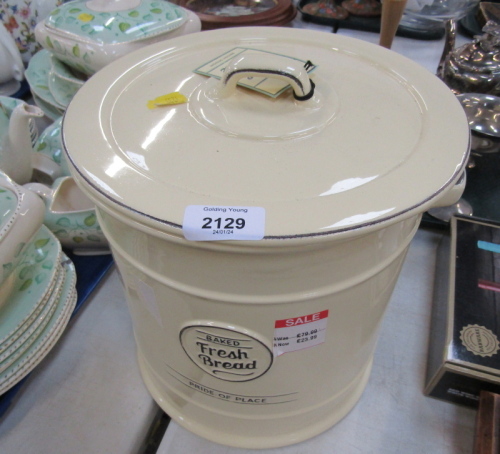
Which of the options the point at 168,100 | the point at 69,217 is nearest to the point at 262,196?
the point at 168,100

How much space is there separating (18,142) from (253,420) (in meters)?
0.49

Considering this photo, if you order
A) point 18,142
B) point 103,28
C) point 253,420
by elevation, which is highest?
point 103,28

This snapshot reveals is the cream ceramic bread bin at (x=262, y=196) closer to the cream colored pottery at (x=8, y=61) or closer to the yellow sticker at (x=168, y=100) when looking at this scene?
the yellow sticker at (x=168, y=100)

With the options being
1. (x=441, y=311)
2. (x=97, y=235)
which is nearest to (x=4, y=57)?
(x=97, y=235)

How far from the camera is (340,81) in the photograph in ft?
1.24

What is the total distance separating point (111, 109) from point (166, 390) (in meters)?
0.31

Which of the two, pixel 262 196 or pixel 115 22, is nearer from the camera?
pixel 262 196

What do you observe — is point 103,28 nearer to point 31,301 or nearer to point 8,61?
point 8,61

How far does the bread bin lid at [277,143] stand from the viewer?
0.26 m

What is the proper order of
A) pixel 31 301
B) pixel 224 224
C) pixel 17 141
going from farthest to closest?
pixel 17 141 → pixel 31 301 → pixel 224 224

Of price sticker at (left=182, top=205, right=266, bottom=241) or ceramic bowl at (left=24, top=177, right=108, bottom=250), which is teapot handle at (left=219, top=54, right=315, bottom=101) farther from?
ceramic bowl at (left=24, top=177, right=108, bottom=250)

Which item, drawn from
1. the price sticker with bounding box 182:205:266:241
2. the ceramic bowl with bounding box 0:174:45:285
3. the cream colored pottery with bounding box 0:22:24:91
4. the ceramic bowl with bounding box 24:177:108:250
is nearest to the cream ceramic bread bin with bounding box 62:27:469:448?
the price sticker with bounding box 182:205:266:241

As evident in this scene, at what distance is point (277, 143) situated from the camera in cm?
31

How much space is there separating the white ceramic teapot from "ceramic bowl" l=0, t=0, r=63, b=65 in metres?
0.39
